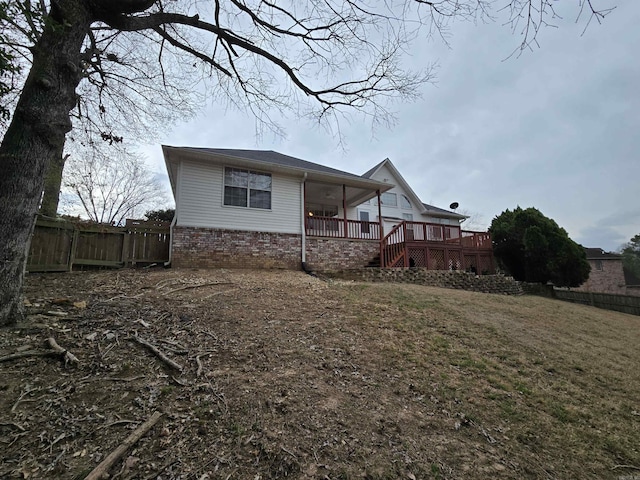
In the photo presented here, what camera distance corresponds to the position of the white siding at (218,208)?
9.10 metres

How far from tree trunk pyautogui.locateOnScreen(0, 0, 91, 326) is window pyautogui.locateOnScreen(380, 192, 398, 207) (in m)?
17.8

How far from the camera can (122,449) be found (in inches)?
66.6

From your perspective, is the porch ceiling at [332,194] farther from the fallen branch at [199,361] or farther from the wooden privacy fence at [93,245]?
the fallen branch at [199,361]

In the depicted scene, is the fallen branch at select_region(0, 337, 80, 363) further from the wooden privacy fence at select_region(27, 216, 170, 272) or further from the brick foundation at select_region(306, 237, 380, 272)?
the brick foundation at select_region(306, 237, 380, 272)

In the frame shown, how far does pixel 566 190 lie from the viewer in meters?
15.4

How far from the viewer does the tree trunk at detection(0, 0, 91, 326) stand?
3.06 m

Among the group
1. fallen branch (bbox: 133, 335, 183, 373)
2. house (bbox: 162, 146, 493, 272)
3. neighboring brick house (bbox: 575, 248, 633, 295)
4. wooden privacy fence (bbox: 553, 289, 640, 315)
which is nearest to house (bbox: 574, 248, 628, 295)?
neighboring brick house (bbox: 575, 248, 633, 295)

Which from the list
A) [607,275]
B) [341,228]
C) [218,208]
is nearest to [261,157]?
[218,208]

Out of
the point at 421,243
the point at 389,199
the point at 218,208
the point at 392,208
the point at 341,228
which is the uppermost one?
the point at 389,199

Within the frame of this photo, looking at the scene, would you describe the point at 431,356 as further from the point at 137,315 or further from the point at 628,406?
the point at 137,315

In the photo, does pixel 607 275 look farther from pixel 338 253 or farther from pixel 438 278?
pixel 338 253

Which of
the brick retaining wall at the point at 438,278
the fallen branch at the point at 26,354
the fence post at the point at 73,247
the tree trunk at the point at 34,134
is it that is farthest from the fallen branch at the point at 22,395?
the brick retaining wall at the point at 438,278

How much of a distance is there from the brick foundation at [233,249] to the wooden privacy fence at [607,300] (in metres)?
13.6

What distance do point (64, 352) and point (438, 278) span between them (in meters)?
10.5
